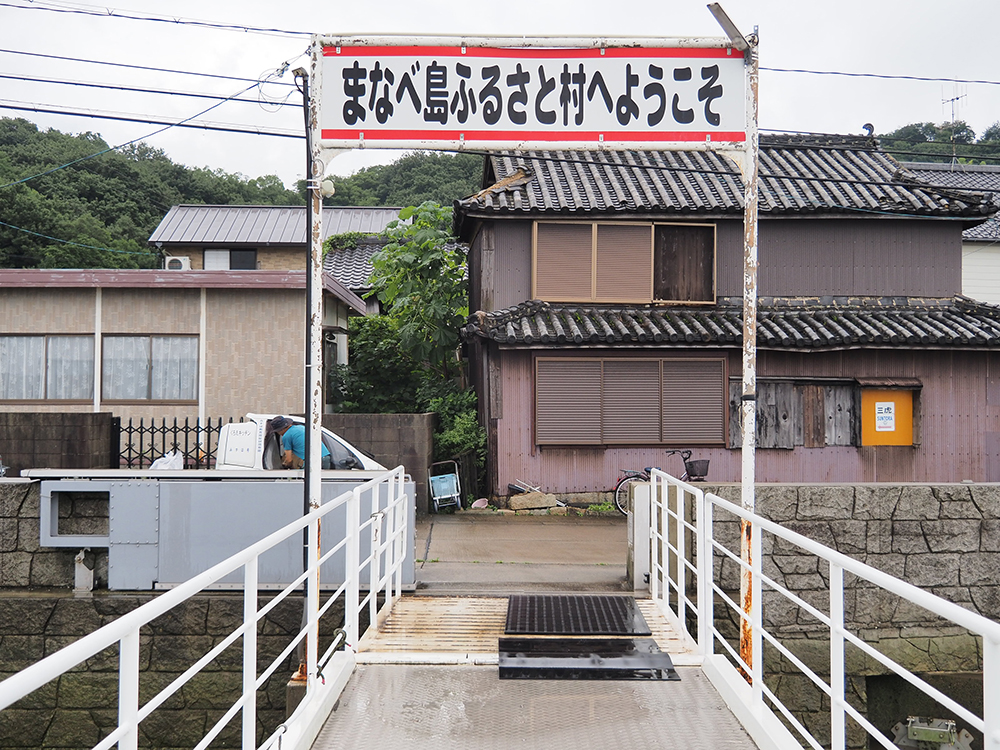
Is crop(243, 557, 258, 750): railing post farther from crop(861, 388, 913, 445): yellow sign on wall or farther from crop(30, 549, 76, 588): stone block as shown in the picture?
crop(861, 388, 913, 445): yellow sign on wall

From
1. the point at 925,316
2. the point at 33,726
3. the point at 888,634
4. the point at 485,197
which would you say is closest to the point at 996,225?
the point at 925,316

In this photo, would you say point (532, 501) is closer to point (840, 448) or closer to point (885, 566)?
point (840, 448)

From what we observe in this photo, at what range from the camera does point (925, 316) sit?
49.8 ft

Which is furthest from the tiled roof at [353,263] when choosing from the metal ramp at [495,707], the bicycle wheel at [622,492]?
the metal ramp at [495,707]

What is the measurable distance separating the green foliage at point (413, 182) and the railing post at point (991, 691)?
40.5 m

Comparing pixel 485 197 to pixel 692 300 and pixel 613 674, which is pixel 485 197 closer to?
pixel 692 300

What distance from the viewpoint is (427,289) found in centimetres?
1689

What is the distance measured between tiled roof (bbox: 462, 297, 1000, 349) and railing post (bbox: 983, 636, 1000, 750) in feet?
38.0

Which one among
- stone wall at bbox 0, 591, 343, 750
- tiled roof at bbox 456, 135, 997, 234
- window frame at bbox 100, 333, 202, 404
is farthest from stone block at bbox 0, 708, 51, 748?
tiled roof at bbox 456, 135, 997, 234

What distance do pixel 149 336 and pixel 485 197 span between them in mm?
6624

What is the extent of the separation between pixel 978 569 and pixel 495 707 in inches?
213

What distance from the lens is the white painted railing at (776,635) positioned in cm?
237

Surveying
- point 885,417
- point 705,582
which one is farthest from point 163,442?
point 885,417

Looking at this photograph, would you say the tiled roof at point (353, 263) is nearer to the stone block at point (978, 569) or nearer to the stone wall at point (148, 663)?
the stone wall at point (148, 663)
